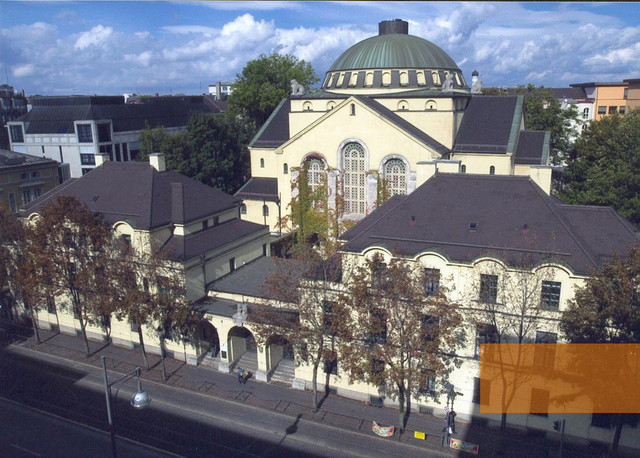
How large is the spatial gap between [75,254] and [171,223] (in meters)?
6.83

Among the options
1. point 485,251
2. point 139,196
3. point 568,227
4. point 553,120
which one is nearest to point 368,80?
point 553,120

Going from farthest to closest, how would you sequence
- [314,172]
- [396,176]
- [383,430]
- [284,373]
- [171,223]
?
1. [314,172]
2. [396,176]
3. [171,223]
4. [284,373]
5. [383,430]

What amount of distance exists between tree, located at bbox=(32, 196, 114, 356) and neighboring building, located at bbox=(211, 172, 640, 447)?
981 cm

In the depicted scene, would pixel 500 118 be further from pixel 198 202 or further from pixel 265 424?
pixel 265 424

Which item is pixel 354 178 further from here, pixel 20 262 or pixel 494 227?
pixel 20 262

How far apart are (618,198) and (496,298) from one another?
26674 mm

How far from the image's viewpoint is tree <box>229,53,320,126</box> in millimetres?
81938

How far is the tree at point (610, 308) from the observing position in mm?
22328

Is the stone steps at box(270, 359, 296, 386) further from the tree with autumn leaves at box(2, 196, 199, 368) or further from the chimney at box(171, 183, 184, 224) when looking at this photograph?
the chimney at box(171, 183, 184, 224)

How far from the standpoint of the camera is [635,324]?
22.3m

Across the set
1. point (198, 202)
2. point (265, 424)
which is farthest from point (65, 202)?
point (265, 424)

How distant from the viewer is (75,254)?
35656 millimetres
